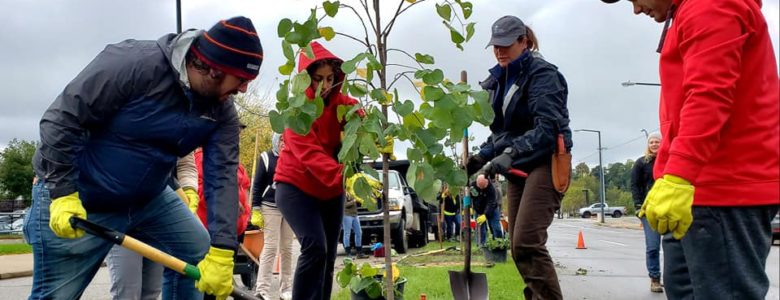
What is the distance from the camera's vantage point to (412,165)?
11.1 ft

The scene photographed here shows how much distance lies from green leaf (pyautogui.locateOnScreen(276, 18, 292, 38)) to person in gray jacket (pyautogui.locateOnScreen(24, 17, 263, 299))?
0.26 metres

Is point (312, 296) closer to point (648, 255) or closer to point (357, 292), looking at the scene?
point (357, 292)

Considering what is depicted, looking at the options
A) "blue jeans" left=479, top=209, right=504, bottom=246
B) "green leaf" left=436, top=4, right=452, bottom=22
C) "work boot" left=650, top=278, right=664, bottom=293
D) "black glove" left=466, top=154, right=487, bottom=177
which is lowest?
"work boot" left=650, top=278, right=664, bottom=293

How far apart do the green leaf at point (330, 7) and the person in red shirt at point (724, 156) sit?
1.75 meters

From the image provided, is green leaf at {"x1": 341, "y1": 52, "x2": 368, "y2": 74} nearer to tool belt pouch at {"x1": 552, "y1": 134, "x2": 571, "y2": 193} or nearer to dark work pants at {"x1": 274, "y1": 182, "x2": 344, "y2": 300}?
dark work pants at {"x1": 274, "y1": 182, "x2": 344, "y2": 300}

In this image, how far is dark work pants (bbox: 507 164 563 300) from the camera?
4.14 metres

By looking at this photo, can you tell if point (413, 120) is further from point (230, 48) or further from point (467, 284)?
point (467, 284)

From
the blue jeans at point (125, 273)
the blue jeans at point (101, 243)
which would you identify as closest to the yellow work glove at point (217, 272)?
the blue jeans at point (101, 243)

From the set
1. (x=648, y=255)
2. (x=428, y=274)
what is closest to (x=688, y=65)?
(x=648, y=255)

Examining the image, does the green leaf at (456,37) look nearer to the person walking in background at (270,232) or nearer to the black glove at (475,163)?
the black glove at (475,163)

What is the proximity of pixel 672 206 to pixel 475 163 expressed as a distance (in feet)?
8.62

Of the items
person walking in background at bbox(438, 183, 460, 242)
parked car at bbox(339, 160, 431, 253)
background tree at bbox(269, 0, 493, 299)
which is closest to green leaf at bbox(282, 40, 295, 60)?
background tree at bbox(269, 0, 493, 299)

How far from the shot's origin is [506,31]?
14.6 feet

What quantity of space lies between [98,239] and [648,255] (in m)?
6.09
